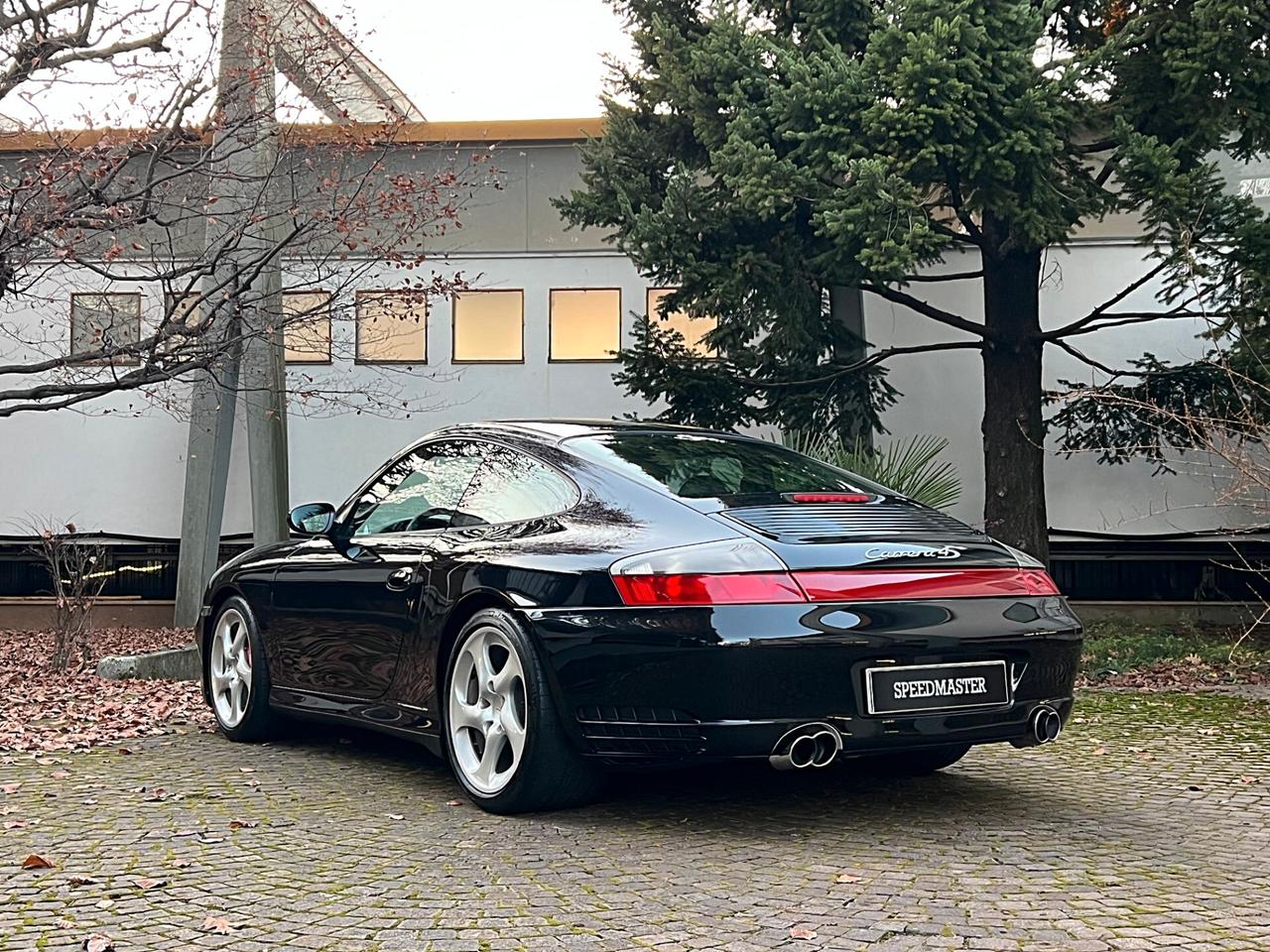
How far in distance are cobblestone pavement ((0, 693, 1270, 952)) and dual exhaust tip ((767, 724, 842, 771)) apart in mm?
274

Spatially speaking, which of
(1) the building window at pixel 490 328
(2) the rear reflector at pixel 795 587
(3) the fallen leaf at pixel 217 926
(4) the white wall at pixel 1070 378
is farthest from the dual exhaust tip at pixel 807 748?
(1) the building window at pixel 490 328

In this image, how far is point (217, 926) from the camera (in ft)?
12.6

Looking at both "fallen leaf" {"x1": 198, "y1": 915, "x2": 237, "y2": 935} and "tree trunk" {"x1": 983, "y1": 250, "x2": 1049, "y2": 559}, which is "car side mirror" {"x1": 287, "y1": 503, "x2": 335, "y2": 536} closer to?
"fallen leaf" {"x1": 198, "y1": 915, "x2": 237, "y2": 935}

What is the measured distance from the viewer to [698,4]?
1448 centimetres

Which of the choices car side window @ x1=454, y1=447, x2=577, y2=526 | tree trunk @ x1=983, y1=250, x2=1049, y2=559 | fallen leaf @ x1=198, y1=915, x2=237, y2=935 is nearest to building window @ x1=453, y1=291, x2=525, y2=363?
tree trunk @ x1=983, y1=250, x2=1049, y2=559

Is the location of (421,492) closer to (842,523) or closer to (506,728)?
(506,728)

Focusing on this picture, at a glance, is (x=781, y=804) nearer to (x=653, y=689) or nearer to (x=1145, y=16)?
(x=653, y=689)

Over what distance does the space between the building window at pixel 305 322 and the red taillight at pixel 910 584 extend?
7416mm

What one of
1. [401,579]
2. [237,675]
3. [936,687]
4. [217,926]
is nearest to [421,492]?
[401,579]

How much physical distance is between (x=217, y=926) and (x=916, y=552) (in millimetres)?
2458

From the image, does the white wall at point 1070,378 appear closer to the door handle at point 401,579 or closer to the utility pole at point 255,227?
the utility pole at point 255,227

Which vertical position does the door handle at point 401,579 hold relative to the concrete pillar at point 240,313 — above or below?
below

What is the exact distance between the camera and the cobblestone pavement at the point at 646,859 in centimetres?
378

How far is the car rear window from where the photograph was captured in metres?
5.43
